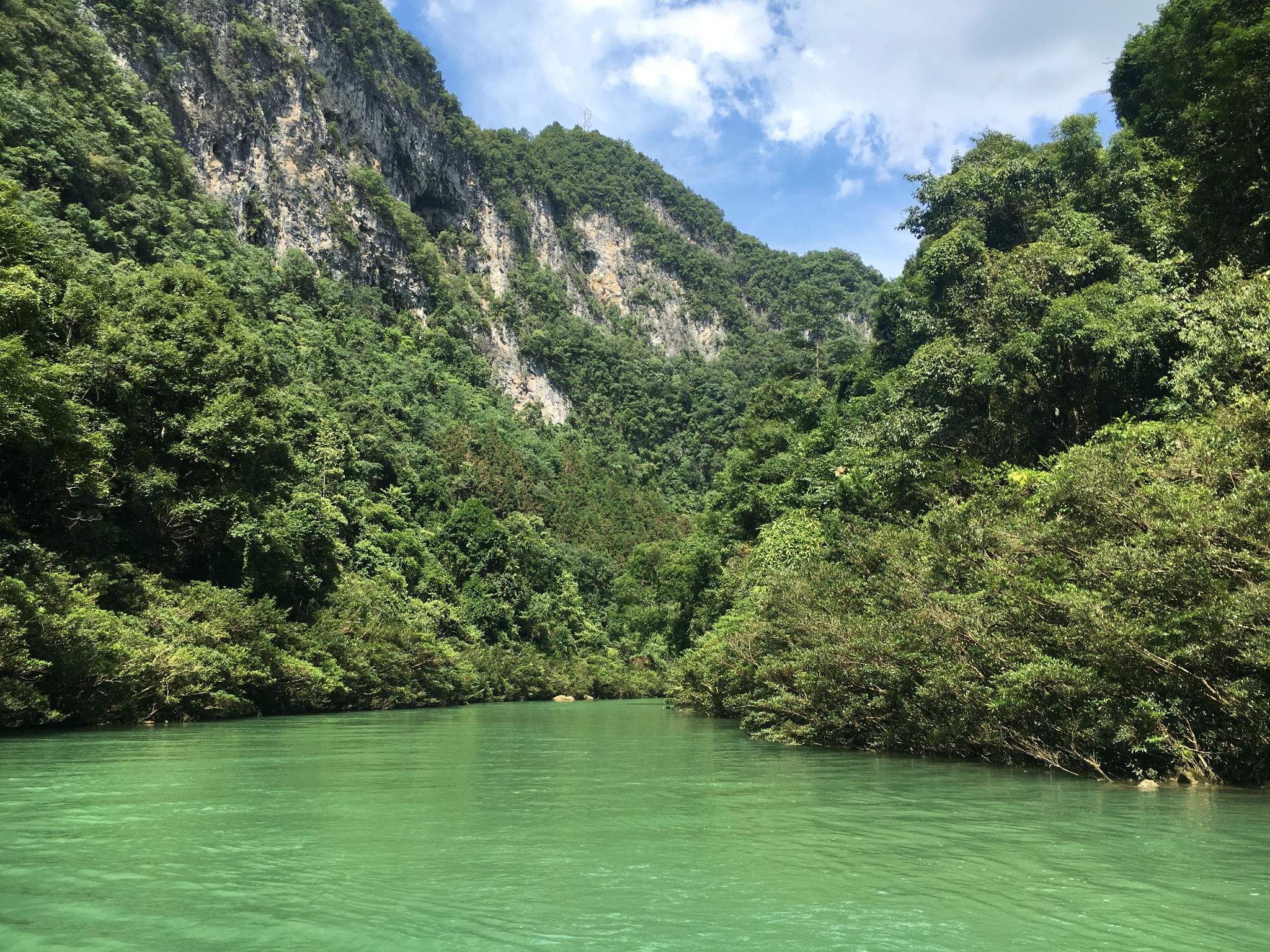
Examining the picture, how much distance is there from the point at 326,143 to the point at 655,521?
2060 inches

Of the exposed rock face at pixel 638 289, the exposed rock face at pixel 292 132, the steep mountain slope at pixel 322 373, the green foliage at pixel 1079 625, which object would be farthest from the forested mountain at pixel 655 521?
the exposed rock face at pixel 638 289

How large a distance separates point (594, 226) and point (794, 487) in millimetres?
122355

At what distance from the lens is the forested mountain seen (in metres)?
13.8

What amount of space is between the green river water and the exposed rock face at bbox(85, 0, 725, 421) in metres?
77.3

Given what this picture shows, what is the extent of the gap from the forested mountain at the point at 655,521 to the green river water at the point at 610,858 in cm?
242

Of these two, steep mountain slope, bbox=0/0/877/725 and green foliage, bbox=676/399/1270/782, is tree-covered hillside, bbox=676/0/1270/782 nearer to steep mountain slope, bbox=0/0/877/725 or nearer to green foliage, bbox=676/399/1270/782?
green foliage, bbox=676/399/1270/782

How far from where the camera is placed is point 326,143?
302 ft

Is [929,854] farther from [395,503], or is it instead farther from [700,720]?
[395,503]

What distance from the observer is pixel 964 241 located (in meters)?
43.0

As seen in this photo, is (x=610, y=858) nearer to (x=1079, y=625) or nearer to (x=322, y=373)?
(x=1079, y=625)

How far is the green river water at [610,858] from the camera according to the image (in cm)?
600

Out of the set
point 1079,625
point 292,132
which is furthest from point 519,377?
point 1079,625

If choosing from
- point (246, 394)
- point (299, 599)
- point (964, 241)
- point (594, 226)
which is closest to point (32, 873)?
point (246, 394)

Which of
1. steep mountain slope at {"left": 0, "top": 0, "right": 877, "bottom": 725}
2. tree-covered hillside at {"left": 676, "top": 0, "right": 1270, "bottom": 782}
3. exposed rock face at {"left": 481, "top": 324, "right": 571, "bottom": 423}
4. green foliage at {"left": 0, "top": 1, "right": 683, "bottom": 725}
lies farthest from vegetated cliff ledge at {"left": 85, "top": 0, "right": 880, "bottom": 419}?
tree-covered hillside at {"left": 676, "top": 0, "right": 1270, "bottom": 782}
